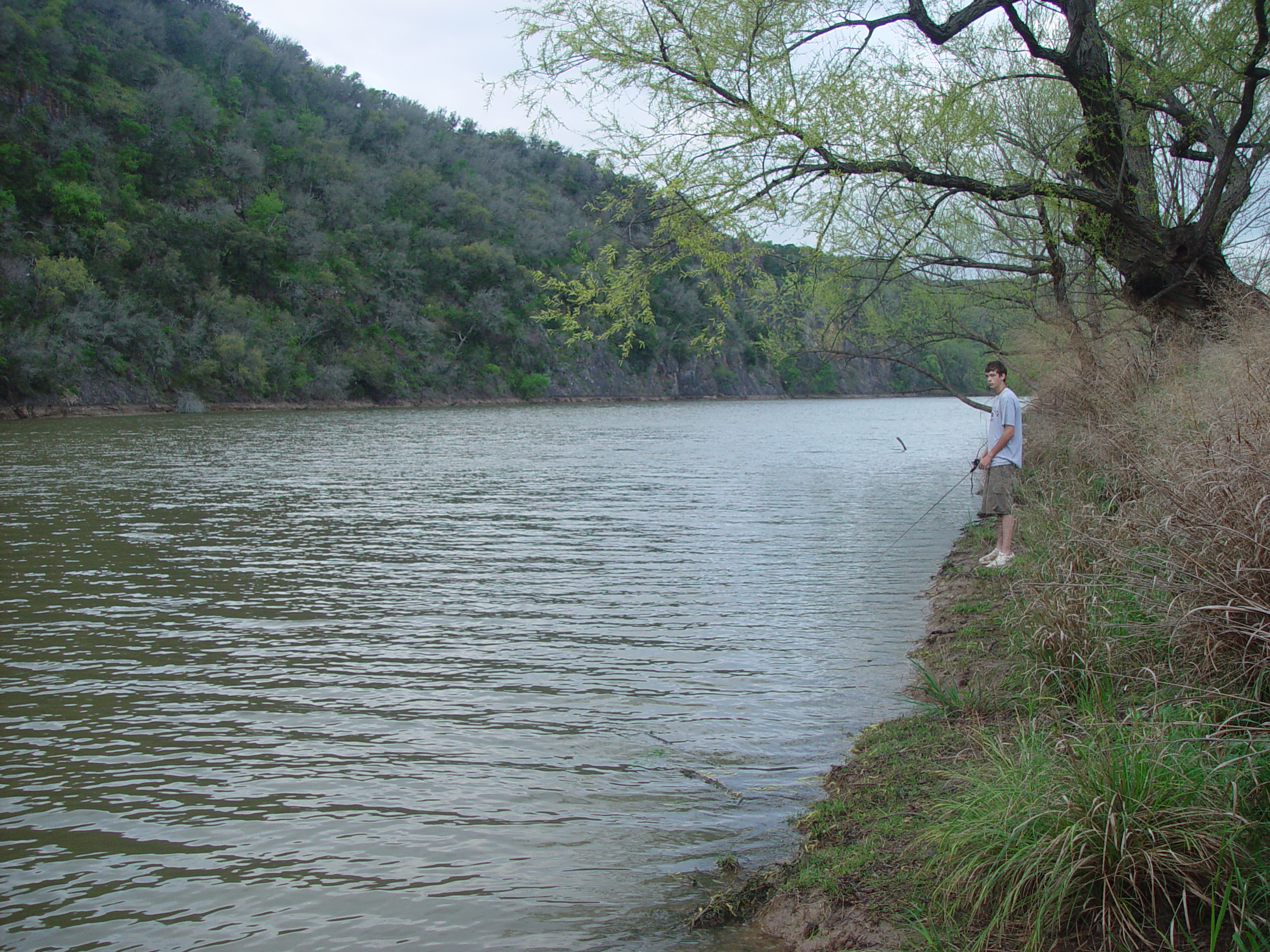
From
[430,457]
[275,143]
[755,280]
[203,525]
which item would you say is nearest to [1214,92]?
[755,280]

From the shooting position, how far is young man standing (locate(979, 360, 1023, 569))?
992 centimetres

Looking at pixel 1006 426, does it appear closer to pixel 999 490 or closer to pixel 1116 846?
pixel 999 490

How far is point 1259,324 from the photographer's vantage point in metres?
9.28

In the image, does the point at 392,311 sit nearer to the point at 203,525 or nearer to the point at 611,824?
the point at 203,525

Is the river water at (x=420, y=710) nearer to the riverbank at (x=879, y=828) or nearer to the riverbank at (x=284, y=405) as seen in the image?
the riverbank at (x=879, y=828)

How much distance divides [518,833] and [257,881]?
122cm

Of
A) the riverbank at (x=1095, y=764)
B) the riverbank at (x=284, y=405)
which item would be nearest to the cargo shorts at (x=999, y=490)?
the riverbank at (x=1095, y=764)

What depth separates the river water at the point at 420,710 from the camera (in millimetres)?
4121

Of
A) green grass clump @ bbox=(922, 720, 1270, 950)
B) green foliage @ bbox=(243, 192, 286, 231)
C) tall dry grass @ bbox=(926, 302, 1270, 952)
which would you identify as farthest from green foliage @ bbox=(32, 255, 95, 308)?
green grass clump @ bbox=(922, 720, 1270, 950)

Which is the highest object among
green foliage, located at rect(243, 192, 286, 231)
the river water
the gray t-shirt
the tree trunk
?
green foliage, located at rect(243, 192, 286, 231)

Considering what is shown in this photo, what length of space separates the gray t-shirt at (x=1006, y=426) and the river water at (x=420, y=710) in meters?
1.72

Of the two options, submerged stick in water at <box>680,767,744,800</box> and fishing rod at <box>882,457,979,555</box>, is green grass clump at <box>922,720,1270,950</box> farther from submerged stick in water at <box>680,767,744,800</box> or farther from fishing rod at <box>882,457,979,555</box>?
fishing rod at <box>882,457,979,555</box>

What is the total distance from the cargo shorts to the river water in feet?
4.01

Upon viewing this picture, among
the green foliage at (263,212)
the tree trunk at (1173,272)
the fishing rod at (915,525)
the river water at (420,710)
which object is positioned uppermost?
the green foliage at (263,212)
